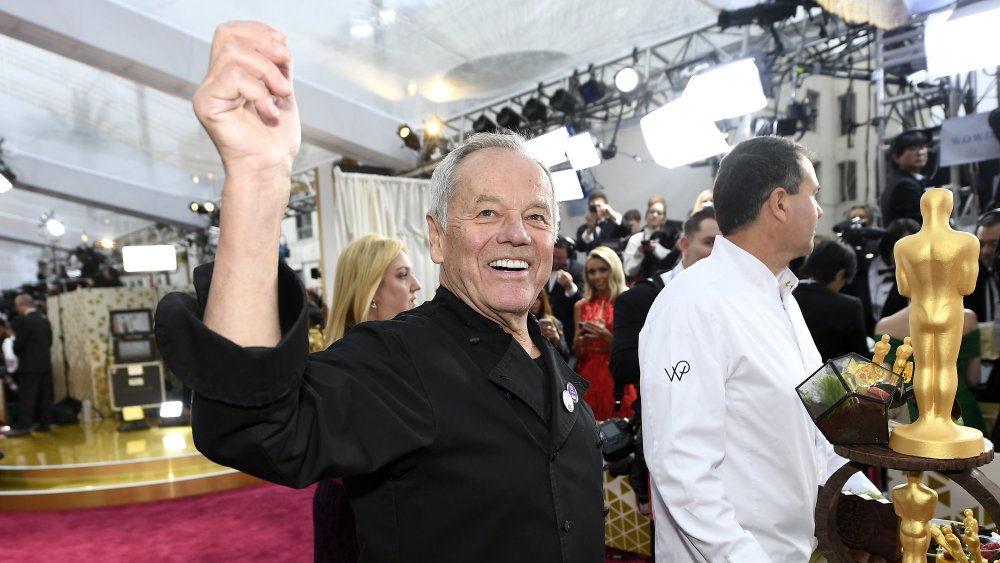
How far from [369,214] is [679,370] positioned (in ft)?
23.8

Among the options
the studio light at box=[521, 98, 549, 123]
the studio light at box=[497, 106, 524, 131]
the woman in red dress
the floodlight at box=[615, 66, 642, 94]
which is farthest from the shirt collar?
the studio light at box=[497, 106, 524, 131]

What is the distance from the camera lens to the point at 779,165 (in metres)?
1.62

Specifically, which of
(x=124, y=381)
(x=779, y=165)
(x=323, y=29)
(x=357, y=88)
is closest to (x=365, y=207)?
(x=357, y=88)

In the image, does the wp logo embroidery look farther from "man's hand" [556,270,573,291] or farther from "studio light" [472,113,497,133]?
"studio light" [472,113,497,133]

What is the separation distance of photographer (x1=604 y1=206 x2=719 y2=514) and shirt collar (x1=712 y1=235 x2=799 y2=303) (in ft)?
3.03

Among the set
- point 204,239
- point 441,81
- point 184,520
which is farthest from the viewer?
point 204,239

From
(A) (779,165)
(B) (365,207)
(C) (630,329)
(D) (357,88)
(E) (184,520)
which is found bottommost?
(E) (184,520)

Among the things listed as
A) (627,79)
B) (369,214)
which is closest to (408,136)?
(369,214)

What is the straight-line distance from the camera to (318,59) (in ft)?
22.9

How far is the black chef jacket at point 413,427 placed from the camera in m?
0.68

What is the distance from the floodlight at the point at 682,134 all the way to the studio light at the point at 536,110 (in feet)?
7.60

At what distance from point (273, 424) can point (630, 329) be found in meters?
2.24

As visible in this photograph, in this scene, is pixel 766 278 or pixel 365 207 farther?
pixel 365 207

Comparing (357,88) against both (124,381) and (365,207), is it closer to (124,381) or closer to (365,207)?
(365,207)
